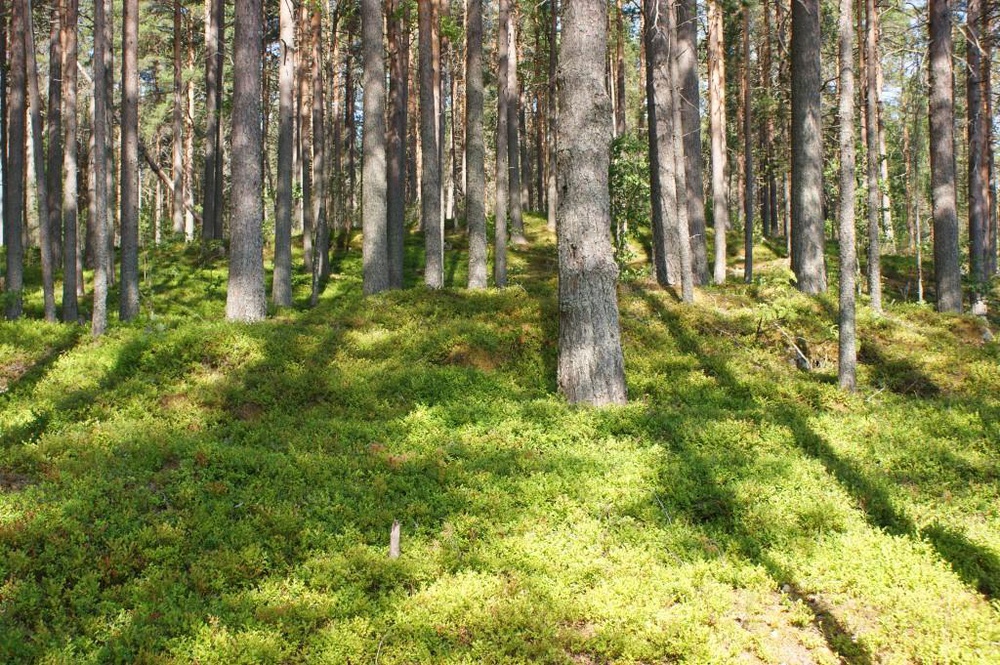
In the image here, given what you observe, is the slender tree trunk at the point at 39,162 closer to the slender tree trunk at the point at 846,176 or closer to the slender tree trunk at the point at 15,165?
the slender tree trunk at the point at 15,165

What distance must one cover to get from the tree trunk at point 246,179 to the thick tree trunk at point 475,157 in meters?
5.58

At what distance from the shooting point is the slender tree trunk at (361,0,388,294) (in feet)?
50.0

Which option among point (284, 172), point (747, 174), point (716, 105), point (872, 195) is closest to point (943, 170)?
point (872, 195)

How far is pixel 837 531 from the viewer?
20.2ft

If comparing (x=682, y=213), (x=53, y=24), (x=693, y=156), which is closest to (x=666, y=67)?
(x=693, y=156)

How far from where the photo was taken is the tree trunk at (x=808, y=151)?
15.1 metres

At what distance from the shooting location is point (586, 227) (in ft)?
29.4

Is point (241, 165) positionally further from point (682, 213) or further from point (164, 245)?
point (164, 245)

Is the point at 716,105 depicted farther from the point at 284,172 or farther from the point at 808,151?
the point at 284,172

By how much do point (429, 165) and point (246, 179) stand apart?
5.57m

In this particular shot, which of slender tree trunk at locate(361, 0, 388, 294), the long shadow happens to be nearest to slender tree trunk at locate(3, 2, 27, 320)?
slender tree trunk at locate(361, 0, 388, 294)

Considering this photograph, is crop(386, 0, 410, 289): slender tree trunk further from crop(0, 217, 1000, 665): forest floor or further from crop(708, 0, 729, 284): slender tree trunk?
crop(708, 0, 729, 284): slender tree trunk

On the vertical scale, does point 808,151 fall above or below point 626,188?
above

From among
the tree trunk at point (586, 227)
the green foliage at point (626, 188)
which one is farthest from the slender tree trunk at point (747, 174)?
the tree trunk at point (586, 227)
